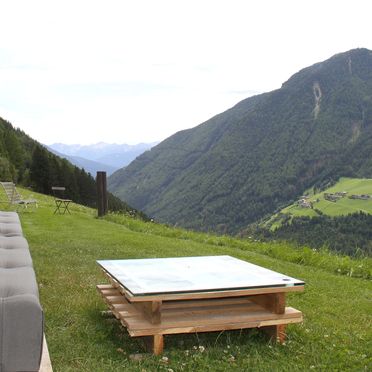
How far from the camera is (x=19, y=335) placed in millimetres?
3021

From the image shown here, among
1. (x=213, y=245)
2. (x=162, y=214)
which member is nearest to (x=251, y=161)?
(x=162, y=214)

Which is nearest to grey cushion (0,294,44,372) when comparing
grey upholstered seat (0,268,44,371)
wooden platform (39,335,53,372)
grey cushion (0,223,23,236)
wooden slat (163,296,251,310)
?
grey upholstered seat (0,268,44,371)

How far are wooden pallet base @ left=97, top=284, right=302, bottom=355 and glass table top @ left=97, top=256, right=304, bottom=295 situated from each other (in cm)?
18

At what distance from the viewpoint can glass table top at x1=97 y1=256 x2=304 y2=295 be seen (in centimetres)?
407

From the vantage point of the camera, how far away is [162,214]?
178500 mm

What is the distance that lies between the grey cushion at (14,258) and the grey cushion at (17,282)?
0.67ft

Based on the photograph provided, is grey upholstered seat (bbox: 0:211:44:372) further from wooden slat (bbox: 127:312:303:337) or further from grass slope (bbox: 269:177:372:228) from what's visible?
grass slope (bbox: 269:177:372:228)

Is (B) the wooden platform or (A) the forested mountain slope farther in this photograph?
(A) the forested mountain slope

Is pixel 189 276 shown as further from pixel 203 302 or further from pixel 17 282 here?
pixel 17 282

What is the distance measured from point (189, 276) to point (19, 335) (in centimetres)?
178

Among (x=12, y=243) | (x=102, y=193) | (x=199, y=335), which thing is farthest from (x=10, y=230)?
(x=102, y=193)

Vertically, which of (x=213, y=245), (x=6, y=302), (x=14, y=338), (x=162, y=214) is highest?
(x=6, y=302)

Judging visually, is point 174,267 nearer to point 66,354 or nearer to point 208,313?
point 208,313

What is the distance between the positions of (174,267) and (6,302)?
2137mm
